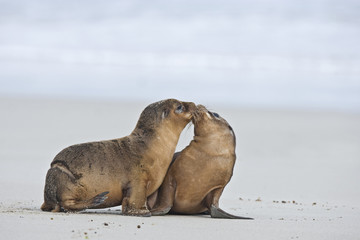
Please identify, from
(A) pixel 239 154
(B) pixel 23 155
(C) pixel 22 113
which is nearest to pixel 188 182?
(B) pixel 23 155

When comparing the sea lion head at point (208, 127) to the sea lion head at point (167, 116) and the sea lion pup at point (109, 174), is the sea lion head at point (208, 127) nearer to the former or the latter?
the sea lion head at point (167, 116)

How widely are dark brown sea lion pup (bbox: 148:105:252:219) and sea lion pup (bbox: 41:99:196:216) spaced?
0.19 meters

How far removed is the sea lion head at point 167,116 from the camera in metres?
10.2

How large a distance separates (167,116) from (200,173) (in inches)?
29.3

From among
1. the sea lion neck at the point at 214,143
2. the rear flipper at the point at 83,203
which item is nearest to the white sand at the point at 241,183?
the rear flipper at the point at 83,203

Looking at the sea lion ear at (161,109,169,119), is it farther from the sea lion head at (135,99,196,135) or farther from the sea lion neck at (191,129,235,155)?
the sea lion neck at (191,129,235,155)

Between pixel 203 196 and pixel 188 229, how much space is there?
1583 mm

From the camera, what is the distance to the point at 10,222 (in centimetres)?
842

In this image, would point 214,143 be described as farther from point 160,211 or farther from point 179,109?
point 160,211

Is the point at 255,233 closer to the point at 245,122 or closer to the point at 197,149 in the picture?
the point at 197,149

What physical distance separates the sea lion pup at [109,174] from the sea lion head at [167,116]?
15cm

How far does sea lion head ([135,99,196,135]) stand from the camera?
10219 mm

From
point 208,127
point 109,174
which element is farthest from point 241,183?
point 109,174

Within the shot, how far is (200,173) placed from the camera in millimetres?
10117
